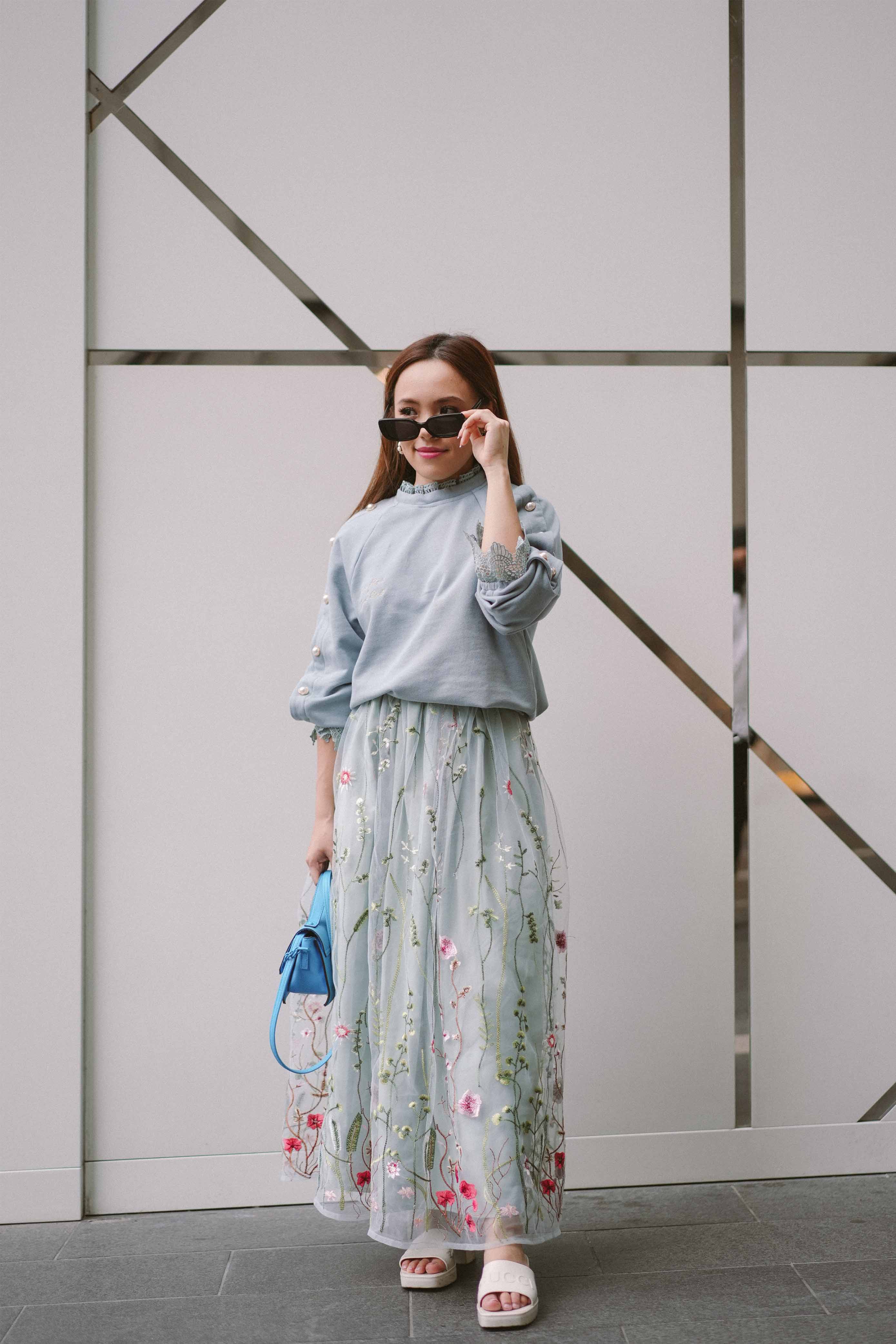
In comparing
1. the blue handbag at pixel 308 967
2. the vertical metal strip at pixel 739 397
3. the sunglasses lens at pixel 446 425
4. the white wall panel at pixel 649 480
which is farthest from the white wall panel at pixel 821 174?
the blue handbag at pixel 308 967

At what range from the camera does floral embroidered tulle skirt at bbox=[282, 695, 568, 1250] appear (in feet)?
6.05

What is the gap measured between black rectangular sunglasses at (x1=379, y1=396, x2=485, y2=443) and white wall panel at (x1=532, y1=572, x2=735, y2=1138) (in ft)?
2.27

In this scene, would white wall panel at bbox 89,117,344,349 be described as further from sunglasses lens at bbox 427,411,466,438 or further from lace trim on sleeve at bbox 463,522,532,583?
lace trim on sleeve at bbox 463,522,532,583

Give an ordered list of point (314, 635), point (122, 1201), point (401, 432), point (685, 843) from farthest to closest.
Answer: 1. point (685, 843)
2. point (122, 1201)
3. point (314, 635)
4. point (401, 432)

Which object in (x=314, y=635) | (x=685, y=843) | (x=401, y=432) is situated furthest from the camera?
(x=685, y=843)

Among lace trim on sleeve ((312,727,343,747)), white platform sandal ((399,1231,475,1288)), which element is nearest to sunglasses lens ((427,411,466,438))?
lace trim on sleeve ((312,727,343,747))

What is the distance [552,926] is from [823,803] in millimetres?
926

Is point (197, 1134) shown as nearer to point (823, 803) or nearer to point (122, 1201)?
point (122, 1201)

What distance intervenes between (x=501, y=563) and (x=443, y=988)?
0.74 meters

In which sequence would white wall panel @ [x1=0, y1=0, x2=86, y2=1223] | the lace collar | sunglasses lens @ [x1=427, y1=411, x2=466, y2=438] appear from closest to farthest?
sunglasses lens @ [x1=427, y1=411, x2=466, y2=438], the lace collar, white wall panel @ [x1=0, y1=0, x2=86, y2=1223]

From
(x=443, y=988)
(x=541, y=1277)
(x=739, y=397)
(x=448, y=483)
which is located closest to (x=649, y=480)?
(x=739, y=397)

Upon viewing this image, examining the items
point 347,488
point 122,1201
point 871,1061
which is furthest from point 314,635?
point 871,1061

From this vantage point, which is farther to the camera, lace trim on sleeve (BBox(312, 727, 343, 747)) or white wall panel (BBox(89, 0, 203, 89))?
white wall panel (BBox(89, 0, 203, 89))

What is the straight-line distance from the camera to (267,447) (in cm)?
251
